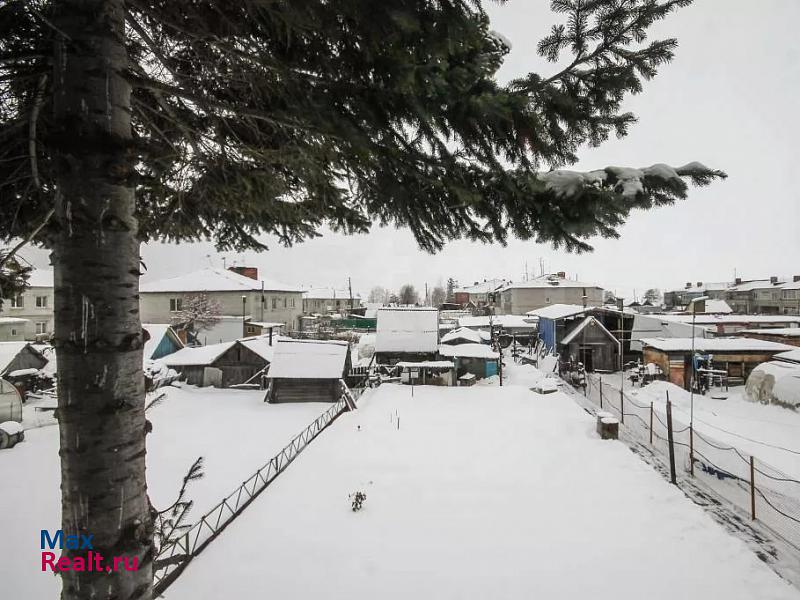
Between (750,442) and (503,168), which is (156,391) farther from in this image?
(750,442)

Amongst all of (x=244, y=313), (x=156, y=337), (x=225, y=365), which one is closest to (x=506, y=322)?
(x=244, y=313)

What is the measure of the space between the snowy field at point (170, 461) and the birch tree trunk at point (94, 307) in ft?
24.1

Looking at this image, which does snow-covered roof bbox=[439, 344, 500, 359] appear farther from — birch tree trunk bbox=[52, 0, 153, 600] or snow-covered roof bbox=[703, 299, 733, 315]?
snow-covered roof bbox=[703, 299, 733, 315]

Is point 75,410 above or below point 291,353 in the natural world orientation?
above

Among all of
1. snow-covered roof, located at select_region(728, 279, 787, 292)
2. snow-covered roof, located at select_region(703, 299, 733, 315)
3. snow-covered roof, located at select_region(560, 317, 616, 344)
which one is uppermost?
snow-covered roof, located at select_region(728, 279, 787, 292)

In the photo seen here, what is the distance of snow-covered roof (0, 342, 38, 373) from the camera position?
20677 mm

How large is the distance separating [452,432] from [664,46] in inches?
500

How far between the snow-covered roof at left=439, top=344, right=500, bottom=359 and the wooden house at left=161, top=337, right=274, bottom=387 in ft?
41.6

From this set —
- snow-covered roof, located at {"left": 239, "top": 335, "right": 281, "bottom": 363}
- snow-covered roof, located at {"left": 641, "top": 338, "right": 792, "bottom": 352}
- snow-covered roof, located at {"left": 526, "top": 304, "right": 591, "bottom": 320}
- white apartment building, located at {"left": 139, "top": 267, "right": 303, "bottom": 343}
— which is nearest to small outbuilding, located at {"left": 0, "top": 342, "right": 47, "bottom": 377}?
snow-covered roof, located at {"left": 239, "top": 335, "right": 281, "bottom": 363}

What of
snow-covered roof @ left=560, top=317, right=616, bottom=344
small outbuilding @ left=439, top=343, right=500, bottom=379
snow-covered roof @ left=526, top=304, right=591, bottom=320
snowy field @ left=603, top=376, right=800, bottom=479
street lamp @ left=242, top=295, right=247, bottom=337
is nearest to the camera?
snowy field @ left=603, top=376, right=800, bottom=479

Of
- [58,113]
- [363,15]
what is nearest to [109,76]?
[58,113]

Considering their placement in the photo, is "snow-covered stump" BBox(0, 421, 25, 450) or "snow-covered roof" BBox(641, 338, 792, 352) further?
"snow-covered roof" BBox(641, 338, 792, 352)

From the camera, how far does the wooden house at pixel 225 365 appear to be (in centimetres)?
2580

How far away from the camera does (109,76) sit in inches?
90.1
